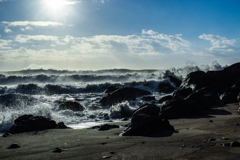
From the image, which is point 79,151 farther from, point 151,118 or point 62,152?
point 151,118

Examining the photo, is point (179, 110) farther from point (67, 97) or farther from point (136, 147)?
point (67, 97)

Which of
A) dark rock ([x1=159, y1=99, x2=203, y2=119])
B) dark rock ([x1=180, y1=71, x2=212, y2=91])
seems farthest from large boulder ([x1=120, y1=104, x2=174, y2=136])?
dark rock ([x1=180, y1=71, x2=212, y2=91])

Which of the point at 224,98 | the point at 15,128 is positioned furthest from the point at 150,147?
the point at 224,98

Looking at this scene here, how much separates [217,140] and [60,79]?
25754 millimetres

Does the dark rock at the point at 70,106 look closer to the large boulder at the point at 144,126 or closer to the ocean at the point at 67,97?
the ocean at the point at 67,97

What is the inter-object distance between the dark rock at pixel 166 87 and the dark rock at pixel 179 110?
9.44m

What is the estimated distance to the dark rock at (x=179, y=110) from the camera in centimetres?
636

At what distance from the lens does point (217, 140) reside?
3355mm

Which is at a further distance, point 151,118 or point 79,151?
point 151,118

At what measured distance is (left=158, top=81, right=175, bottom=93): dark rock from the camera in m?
16.1

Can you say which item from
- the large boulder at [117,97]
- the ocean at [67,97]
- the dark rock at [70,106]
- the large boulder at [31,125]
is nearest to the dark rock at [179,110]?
the ocean at [67,97]

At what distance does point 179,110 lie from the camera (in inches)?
254

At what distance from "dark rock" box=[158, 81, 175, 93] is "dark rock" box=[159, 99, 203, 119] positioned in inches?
372

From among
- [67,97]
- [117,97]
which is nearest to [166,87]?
[117,97]
